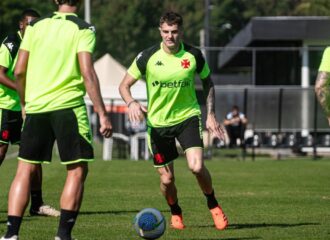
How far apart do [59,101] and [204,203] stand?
21.0 feet

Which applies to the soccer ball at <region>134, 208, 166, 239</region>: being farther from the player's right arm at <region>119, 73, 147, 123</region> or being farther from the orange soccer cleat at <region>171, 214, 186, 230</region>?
the orange soccer cleat at <region>171, 214, 186, 230</region>

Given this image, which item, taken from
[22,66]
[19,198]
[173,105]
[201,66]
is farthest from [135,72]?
[19,198]

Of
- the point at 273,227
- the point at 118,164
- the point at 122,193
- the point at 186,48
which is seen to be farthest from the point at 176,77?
the point at 118,164

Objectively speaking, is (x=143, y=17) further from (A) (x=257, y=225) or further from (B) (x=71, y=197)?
(B) (x=71, y=197)

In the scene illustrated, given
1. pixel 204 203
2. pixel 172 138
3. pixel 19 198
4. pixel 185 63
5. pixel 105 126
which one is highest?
pixel 185 63

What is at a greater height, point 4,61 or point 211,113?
point 4,61

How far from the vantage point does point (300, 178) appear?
22984mm

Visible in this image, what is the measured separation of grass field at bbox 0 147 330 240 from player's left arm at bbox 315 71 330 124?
1.33 meters

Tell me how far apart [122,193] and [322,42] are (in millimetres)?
26934

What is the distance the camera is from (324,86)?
11.5 meters

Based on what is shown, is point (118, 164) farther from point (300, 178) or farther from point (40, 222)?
point (40, 222)

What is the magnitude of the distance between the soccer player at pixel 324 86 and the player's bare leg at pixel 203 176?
147cm

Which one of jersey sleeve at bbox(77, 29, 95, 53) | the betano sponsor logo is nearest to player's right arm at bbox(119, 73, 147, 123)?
the betano sponsor logo

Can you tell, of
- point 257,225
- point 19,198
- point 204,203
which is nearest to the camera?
point 19,198
